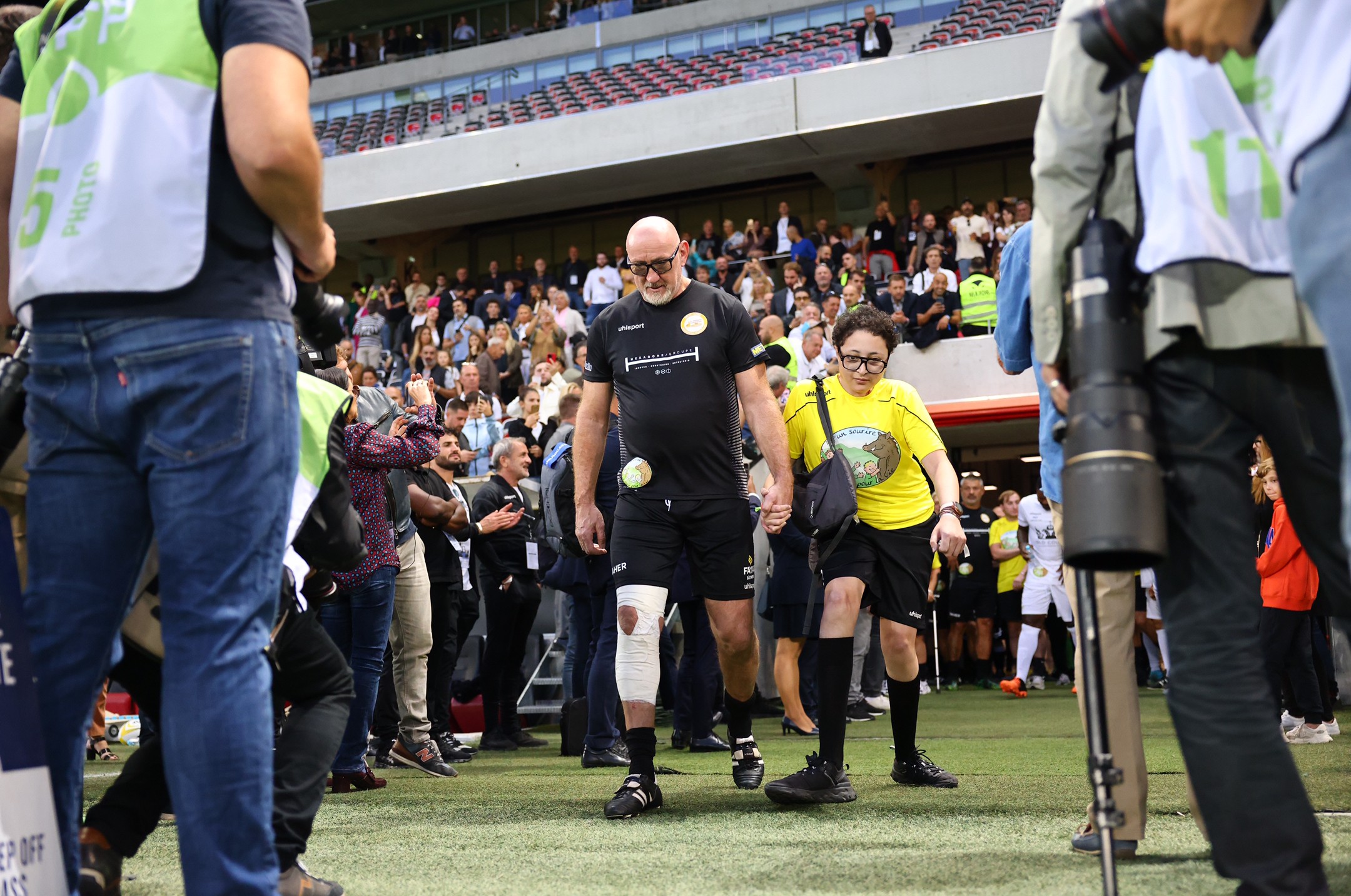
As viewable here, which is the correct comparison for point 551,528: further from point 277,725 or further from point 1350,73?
point 1350,73

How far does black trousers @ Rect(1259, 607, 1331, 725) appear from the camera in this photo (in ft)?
19.4

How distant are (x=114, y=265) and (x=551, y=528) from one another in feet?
15.2

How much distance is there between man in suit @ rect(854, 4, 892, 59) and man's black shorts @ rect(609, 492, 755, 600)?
1654 cm

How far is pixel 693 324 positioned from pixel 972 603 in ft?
30.0

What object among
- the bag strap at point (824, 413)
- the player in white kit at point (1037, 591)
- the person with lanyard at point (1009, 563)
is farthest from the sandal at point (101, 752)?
the person with lanyard at point (1009, 563)

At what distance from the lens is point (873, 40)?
19438mm

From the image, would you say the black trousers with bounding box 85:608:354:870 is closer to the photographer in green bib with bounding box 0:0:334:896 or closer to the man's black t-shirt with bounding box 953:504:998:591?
the photographer in green bib with bounding box 0:0:334:896

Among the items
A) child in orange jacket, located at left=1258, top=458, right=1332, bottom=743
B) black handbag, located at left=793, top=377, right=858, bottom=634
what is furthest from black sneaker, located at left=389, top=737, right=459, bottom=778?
child in orange jacket, located at left=1258, top=458, right=1332, bottom=743

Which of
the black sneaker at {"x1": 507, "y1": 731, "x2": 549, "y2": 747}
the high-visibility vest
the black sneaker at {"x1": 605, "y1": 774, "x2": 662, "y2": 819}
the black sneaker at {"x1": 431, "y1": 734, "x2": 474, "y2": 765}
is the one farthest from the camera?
the high-visibility vest

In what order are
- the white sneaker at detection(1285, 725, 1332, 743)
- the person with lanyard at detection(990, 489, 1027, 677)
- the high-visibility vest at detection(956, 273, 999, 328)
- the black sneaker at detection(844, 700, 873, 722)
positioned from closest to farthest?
1. the white sneaker at detection(1285, 725, 1332, 743)
2. the black sneaker at detection(844, 700, 873, 722)
3. the person with lanyard at detection(990, 489, 1027, 677)
4. the high-visibility vest at detection(956, 273, 999, 328)

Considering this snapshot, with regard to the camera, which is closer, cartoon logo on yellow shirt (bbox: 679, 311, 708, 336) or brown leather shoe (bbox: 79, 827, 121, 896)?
brown leather shoe (bbox: 79, 827, 121, 896)

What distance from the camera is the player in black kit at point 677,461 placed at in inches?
161

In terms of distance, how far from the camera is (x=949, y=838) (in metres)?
3.18

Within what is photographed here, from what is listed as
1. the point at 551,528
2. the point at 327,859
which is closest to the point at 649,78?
the point at 551,528
